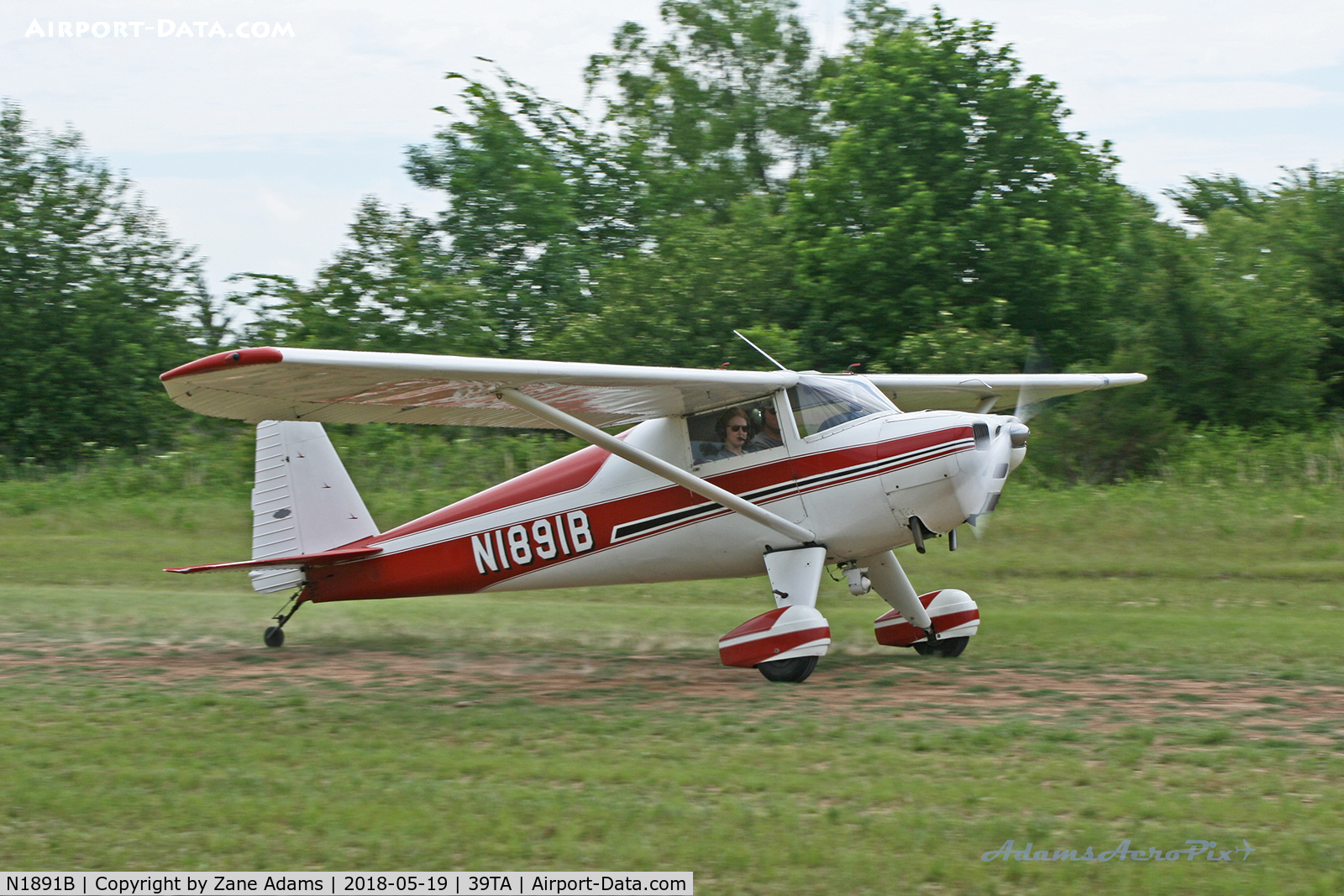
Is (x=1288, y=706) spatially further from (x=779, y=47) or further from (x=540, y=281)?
(x=779, y=47)

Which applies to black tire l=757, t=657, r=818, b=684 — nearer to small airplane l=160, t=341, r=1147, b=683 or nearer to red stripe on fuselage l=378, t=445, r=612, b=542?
Result: small airplane l=160, t=341, r=1147, b=683

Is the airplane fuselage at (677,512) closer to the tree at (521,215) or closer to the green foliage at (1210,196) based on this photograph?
the tree at (521,215)

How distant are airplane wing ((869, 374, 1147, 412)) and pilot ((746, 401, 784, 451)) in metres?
1.47

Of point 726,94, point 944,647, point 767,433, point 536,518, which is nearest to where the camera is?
point 767,433

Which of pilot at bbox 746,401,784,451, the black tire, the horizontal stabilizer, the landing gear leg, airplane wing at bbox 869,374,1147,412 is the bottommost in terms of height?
the black tire

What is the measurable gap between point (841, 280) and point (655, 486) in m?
18.8

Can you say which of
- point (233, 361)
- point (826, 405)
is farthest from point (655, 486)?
point (233, 361)

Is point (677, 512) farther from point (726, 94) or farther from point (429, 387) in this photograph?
point (726, 94)

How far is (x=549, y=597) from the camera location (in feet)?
53.1

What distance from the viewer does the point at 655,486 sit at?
10102 millimetres

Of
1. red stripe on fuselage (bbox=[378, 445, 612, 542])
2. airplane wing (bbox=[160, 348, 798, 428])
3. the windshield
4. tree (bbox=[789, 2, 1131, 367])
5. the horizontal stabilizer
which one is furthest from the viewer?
tree (bbox=[789, 2, 1131, 367])

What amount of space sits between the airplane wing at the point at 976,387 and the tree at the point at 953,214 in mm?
13123

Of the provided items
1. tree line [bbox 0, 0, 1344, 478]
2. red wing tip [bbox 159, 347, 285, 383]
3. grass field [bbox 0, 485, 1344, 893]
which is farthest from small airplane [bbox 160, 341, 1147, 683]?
tree line [bbox 0, 0, 1344, 478]

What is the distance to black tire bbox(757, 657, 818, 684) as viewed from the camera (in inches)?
352
